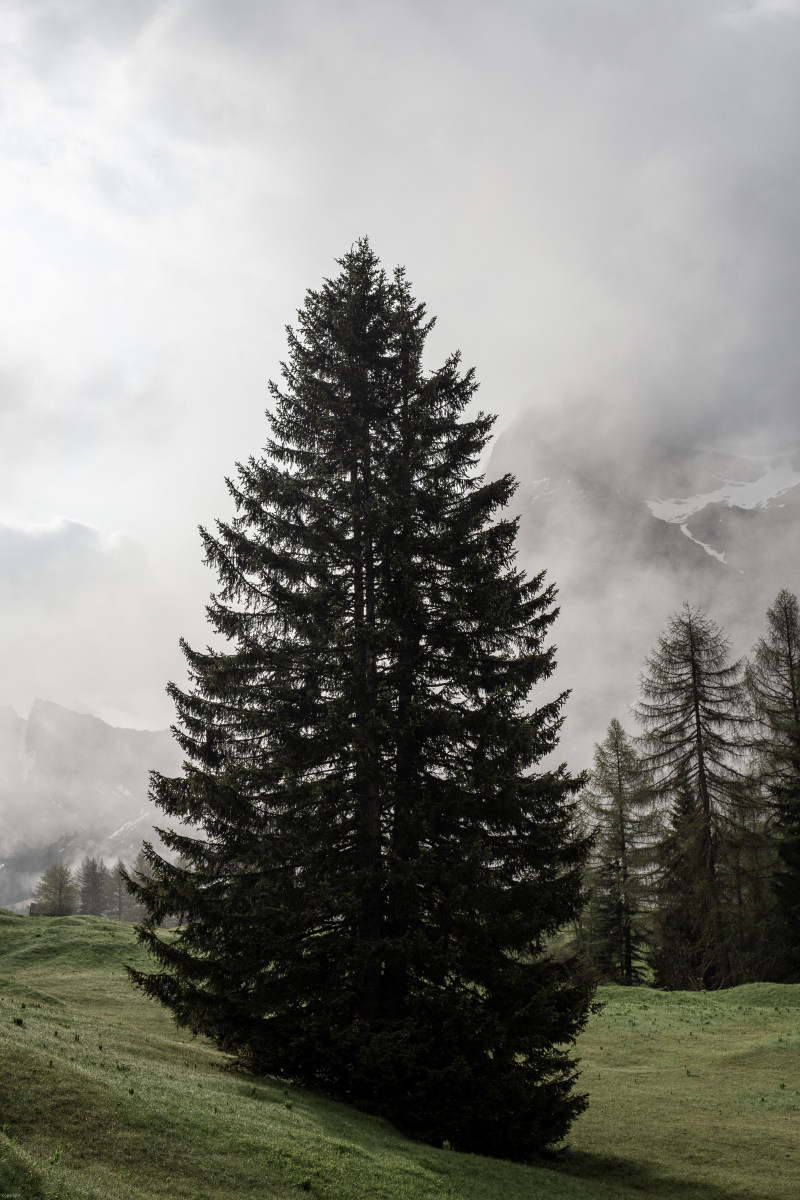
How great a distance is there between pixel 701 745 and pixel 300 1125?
27.3m

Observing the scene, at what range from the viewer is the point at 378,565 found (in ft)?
52.3

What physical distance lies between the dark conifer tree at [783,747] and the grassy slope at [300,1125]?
8366 mm

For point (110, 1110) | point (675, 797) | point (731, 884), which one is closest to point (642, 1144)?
point (110, 1110)

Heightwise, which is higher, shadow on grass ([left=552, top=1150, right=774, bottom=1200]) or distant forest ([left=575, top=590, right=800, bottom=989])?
distant forest ([left=575, top=590, right=800, bottom=989])

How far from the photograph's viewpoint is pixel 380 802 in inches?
545

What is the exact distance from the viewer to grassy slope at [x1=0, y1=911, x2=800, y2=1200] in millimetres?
7461

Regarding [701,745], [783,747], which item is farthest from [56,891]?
[783,747]

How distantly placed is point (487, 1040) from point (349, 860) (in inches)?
147

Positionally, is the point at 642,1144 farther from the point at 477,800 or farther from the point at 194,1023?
the point at 194,1023

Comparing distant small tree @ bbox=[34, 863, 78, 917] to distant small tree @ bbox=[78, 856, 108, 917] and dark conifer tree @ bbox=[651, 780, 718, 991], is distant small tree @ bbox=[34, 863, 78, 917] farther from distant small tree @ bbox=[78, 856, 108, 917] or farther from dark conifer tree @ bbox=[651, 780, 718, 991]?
dark conifer tree @ bbox=[651, 780, 718, 991]

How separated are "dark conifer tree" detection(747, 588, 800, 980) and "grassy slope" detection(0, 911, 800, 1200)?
8.37 m

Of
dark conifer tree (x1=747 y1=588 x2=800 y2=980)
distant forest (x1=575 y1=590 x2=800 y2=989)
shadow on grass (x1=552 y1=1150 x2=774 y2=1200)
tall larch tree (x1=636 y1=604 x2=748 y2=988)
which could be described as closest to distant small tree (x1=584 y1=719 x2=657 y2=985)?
distant forest (x1=575 y1=590 x2=800 y2=989)

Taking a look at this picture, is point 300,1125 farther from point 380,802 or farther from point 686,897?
point 686,897

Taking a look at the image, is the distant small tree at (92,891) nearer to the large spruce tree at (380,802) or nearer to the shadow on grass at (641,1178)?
the large spruce tree at (380,802)
